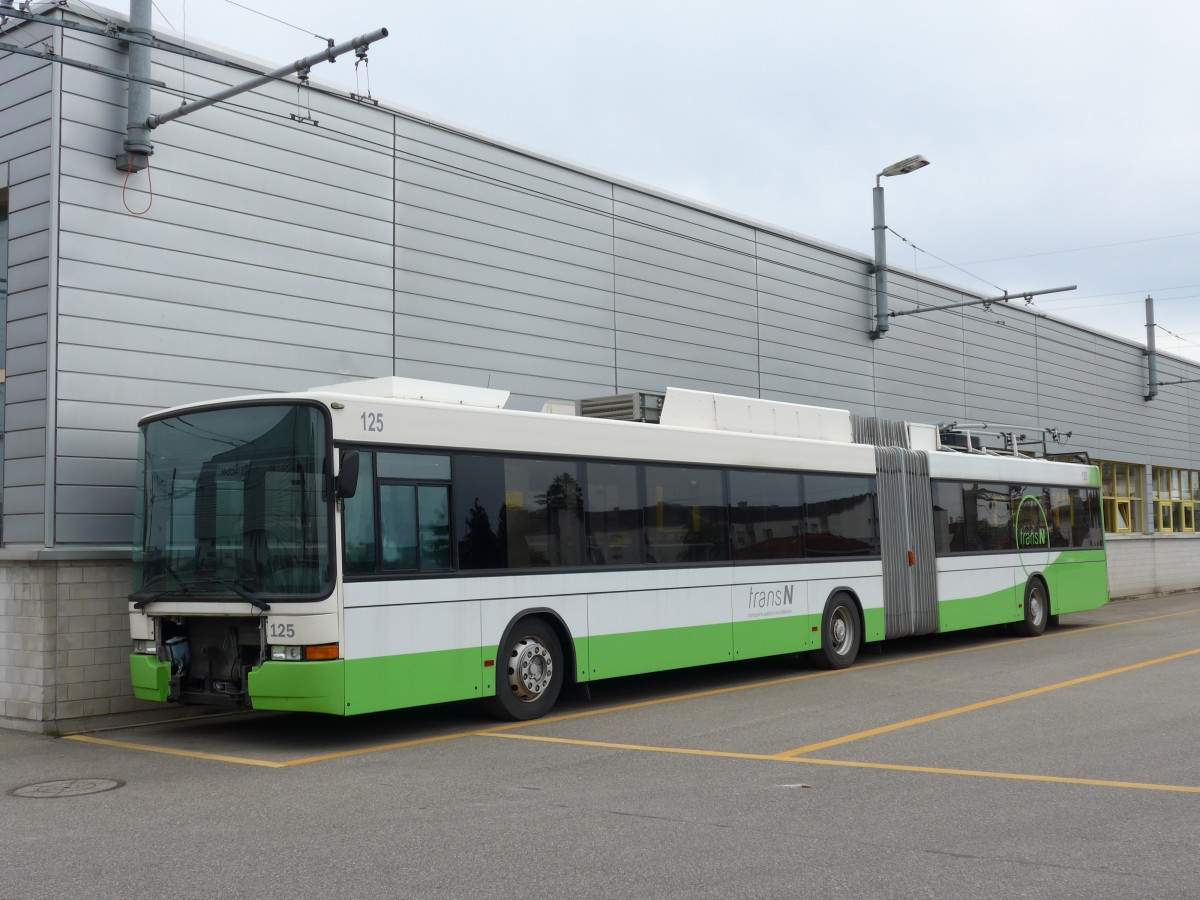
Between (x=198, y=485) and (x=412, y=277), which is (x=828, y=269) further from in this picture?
(x=198, y=485)

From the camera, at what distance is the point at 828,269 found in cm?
2519

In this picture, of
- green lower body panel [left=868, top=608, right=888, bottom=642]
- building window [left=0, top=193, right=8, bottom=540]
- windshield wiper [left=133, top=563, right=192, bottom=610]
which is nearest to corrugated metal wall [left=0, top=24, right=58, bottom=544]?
building window [left=0, top=193, right=8, bottom=540]

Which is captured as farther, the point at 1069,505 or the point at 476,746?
the point at 1069,505

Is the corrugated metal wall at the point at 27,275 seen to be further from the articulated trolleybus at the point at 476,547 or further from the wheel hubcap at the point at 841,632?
the wheel hubcap at the point at 841,632

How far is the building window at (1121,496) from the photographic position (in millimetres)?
35812

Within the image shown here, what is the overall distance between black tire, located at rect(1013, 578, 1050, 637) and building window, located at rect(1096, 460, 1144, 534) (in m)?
16.0

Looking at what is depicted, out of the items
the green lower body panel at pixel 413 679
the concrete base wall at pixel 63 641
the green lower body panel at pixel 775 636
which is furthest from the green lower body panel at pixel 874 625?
the concrete base wall at pixel 63 641

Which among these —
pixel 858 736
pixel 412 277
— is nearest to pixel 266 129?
pixel 412 277

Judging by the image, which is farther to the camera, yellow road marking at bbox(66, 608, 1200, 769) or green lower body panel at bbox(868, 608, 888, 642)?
green lower body panel at bbox(868, 608, 888, 642)

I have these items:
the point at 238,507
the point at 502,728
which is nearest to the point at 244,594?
the point at 238,507

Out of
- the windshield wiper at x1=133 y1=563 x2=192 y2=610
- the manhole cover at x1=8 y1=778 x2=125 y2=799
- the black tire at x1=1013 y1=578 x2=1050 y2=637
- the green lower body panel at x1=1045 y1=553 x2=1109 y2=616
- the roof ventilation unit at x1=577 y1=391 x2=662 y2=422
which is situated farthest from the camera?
the green lower body panel at x1=1045 y1=553 x2=1109 y2=616

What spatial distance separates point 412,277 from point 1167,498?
31.2 m

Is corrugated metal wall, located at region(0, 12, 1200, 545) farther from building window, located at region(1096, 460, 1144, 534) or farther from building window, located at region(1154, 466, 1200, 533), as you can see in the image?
building window, located at region(1154, 466, 1200, 533)

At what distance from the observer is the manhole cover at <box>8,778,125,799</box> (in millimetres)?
8430
